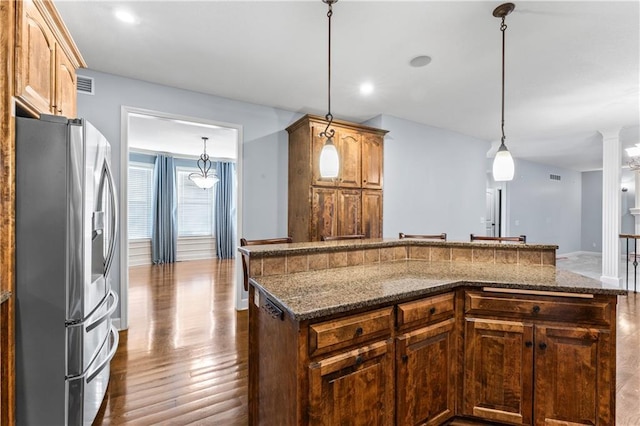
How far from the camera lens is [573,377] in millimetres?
1604

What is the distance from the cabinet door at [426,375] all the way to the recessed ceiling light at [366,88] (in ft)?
8.75

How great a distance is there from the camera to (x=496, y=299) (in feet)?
5.58

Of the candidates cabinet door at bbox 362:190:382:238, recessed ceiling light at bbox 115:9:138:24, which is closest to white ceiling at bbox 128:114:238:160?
recessed ceiling light at bbox 115:9:138:24

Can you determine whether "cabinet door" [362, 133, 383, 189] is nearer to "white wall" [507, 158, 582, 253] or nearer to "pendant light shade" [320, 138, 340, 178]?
"pendant light shade" [320, 138, 340, 178]

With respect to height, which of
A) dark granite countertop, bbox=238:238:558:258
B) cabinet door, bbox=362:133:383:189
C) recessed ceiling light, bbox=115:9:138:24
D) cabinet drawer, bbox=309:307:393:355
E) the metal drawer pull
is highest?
recessed ceiling light, bbox=115:9:138:24

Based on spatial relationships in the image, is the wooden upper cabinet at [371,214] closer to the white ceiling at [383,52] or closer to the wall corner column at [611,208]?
the white ceiling at [383,52]

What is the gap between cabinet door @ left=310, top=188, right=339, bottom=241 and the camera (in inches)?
144

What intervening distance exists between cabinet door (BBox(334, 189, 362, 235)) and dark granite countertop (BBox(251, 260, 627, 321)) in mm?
1673

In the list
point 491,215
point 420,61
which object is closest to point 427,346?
point 420,61

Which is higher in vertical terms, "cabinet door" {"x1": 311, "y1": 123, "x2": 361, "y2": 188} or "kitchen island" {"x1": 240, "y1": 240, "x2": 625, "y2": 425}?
"cabinet door" {"x1": 311, "y1": 123, "x2": 361, "y2": 188}

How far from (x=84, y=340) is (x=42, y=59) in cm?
163

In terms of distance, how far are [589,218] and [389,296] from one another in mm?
11828

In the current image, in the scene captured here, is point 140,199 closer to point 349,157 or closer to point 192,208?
point 192,208

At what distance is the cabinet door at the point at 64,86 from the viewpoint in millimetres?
1958
